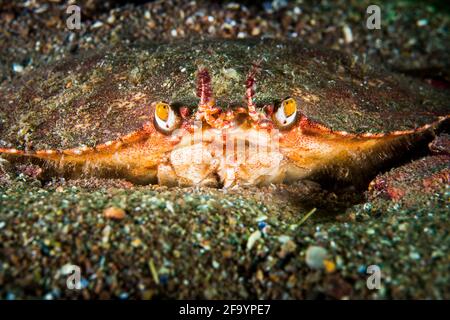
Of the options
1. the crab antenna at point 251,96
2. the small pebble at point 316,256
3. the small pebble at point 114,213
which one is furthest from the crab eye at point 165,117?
the small pebble at point 316,256

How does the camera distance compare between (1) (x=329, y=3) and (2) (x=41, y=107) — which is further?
(1) (x=329, y=3)

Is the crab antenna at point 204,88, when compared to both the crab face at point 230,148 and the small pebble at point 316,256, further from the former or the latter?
the small pebble at point 316,256

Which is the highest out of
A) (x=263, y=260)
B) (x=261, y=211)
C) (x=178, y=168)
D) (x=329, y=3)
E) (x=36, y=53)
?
(x=329, y=3)

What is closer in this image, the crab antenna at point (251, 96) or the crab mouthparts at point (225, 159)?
the crab antenna at point (251, 96)

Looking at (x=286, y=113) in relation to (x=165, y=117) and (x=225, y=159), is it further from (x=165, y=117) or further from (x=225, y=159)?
(x=165, y=117)
